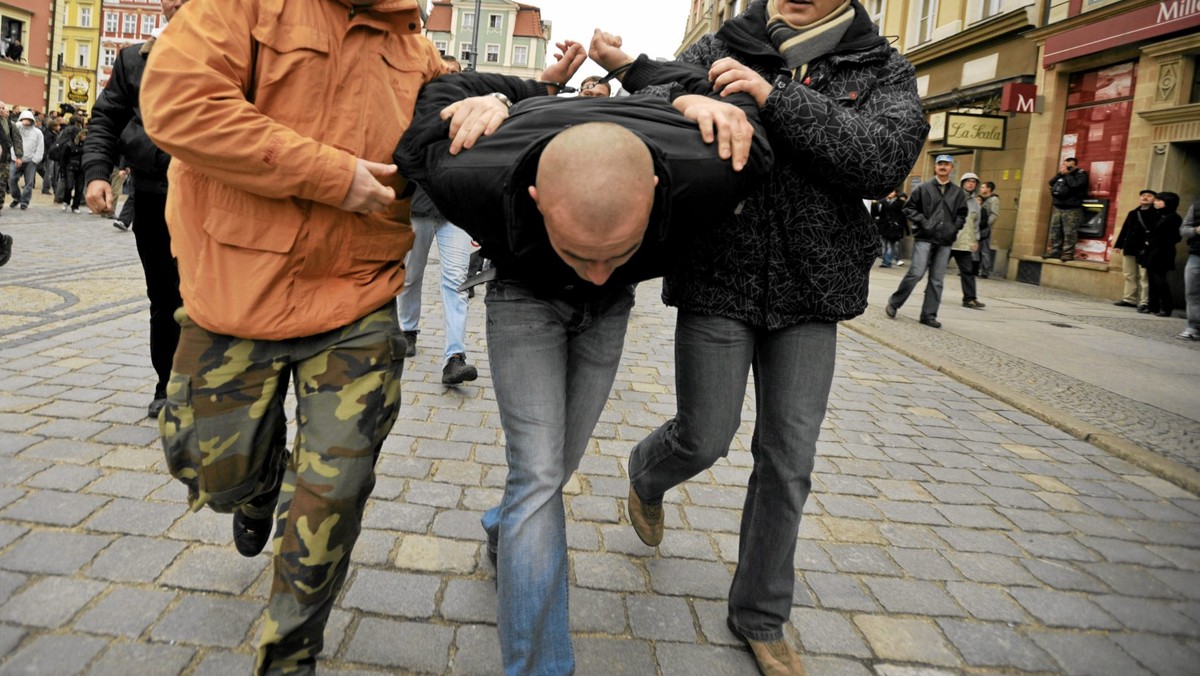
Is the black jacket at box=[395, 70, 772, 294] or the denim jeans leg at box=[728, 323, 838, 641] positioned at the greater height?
the black jacket at box=[395, 70, 772, 294]

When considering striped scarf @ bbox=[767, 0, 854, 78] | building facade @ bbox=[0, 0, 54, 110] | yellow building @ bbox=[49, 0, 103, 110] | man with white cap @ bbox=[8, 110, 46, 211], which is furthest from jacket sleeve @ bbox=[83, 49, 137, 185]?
yellow building @ bbox=[49, 0, 103, 110]

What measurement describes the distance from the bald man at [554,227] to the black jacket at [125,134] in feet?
7.36

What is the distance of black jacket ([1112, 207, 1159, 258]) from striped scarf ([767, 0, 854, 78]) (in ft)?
42.5

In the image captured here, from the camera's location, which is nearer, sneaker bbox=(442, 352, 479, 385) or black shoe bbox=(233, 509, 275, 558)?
black shoe bbox=(233, 509, 275, 558)

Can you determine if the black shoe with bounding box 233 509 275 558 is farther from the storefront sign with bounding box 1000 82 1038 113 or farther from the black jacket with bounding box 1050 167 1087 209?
the storefront sign with bounding box 1000 82 1038 113

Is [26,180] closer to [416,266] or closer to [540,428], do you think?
[416,266]

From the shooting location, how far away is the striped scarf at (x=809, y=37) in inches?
96.4

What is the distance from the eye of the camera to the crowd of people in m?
1.99

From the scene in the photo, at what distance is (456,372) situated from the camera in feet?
18.4

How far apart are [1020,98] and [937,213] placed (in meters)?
8.49

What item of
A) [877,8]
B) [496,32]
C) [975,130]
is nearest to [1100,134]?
[975,130]

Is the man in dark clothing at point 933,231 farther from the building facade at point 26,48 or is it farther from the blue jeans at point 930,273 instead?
the building facade at point 26,48

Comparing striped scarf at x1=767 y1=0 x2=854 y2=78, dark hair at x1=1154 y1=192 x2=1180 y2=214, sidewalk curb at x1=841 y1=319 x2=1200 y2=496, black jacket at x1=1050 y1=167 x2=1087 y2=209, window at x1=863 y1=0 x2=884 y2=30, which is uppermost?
window at x1=863 y1=0 x2=884 y2=30

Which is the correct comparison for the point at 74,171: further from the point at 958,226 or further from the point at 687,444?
the point at 687,444
